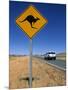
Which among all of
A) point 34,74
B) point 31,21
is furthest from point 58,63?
point 31,21

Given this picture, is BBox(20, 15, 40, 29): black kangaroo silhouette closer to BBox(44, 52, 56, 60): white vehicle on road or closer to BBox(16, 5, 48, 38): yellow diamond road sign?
BBox(16, 5, 48, 38): yellow diamond road sign

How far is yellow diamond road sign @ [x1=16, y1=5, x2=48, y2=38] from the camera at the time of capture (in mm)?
1939

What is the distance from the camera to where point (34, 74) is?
1950mm

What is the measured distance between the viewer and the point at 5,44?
1871 millimetres

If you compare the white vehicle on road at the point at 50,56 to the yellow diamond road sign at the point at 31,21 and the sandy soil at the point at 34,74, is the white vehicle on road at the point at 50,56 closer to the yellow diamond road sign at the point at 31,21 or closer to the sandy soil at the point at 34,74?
the sandy soil at the point at 34,74

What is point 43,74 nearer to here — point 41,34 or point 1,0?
point 41,34

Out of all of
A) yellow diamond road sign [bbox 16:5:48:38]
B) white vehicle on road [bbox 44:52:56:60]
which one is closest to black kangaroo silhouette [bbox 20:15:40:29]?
yellow diamond road sign [bbox 16:5:48:38]

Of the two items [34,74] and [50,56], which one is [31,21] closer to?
[50,56]

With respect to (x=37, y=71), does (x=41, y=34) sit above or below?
above

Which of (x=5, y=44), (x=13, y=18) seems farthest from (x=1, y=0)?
(x=5, y=44)

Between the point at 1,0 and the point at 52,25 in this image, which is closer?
the point at 1,0

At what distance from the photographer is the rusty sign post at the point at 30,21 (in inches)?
76.4

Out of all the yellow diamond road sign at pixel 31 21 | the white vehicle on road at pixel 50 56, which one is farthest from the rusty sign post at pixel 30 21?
the white vehicle on road at pixel 50 56

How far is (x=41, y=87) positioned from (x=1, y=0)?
29.3 inches
